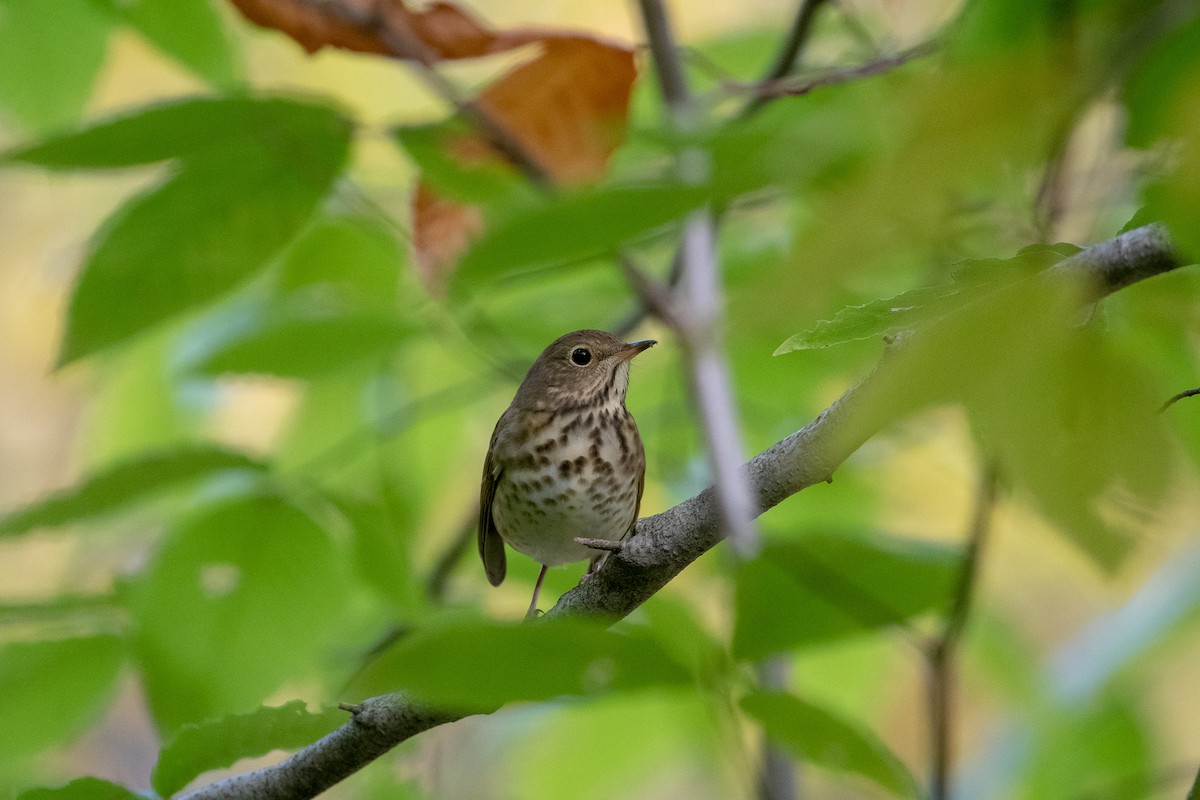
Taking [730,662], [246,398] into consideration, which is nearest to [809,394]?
[730,662]

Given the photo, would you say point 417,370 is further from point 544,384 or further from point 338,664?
point 338,664

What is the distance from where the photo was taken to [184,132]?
3.92 feet

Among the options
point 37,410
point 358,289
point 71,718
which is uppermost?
point 358,289

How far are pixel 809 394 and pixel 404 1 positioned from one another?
1123 millimetres

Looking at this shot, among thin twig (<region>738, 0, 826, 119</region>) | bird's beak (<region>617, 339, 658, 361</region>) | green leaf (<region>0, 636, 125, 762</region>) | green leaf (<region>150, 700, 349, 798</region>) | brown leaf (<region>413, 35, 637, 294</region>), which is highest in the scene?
thin twig (<region>738, 0, 826, 119</region>)

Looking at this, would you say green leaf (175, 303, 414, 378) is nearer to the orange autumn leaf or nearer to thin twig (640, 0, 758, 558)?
the orange autumn leaf

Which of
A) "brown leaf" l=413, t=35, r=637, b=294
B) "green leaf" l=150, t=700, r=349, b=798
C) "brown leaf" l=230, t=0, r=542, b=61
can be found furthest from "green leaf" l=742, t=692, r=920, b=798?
"brown leaf" l=230, t=0, r=542, b=61

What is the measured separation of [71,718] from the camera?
1.50 metres

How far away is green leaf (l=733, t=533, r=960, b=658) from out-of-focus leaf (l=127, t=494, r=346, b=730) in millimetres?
679

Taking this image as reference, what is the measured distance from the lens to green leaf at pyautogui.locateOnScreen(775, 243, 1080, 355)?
51 centimetres

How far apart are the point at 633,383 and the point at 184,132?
1.27 metres

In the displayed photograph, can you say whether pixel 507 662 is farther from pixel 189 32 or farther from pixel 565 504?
pixel 565 504

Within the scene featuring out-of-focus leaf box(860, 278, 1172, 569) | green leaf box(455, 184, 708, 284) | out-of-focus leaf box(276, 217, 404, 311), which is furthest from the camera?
out-of-focus leaf box(276, 217, 404, 311)

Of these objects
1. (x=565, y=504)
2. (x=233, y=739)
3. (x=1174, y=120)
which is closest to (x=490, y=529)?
(x=565, y=504)
